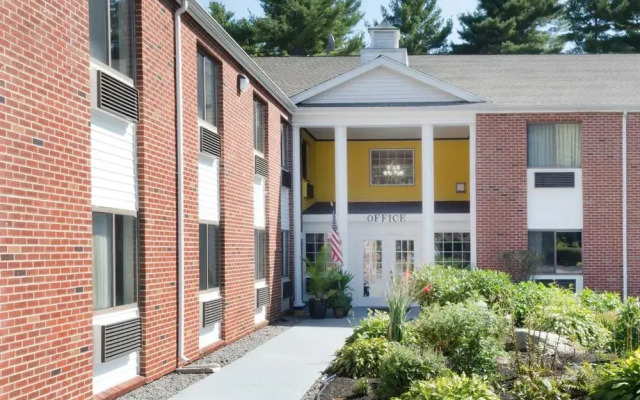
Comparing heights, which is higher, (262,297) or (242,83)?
(242,83)

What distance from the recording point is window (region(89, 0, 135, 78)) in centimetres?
1013

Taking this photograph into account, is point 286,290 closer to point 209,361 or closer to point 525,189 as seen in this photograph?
point 525,189

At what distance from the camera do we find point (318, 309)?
22.0 m

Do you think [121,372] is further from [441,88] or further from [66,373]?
[441,88]

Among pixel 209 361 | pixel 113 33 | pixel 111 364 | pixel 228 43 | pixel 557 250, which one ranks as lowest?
pixel 209 361

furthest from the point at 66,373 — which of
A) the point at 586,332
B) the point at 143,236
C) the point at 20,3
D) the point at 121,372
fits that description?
the point at 586,332

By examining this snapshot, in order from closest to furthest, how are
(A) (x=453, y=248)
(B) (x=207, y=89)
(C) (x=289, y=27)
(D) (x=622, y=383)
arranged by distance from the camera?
(D) (x=622, y=383), (B) (x=207, y=89), (A) (x=453, y=248), (C) (x=289, y=27)

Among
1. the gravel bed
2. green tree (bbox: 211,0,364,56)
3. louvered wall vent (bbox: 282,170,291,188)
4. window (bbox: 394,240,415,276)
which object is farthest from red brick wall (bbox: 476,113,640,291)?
green tree (bbox: 211,0,364,56)

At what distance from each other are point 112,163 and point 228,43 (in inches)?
217

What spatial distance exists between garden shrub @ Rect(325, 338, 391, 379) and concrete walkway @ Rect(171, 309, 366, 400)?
489 millimetres

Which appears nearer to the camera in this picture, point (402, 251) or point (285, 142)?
point (285, 142)

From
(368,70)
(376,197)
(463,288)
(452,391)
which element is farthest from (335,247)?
(452,391)

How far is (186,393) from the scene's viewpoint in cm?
1086

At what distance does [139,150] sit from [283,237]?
11.3 m
